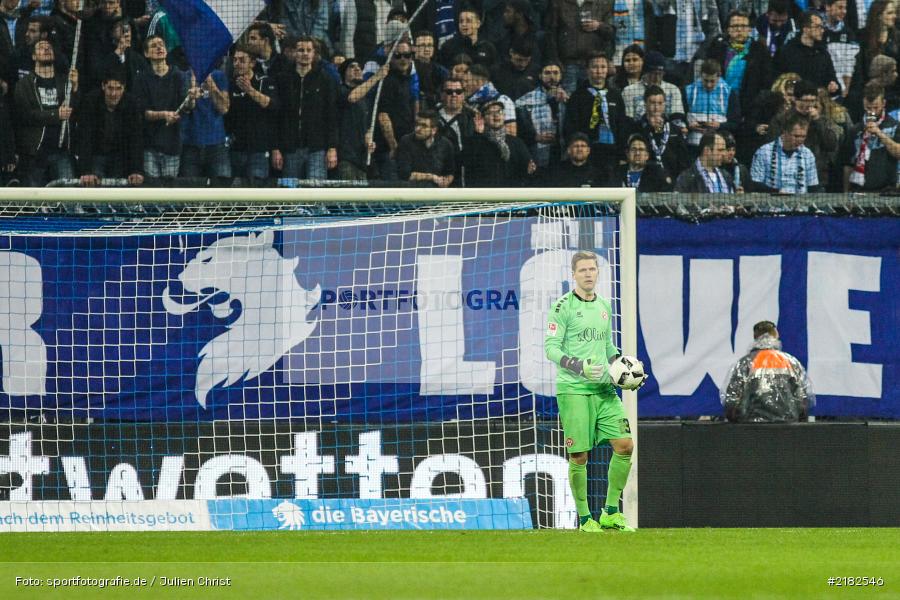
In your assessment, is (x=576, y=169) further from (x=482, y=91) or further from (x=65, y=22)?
(x=65, y=22)

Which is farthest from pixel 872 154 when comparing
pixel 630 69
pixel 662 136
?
pixel 630 69

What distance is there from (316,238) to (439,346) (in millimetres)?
1309

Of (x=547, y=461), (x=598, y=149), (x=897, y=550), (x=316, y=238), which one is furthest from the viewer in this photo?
(x=598, y=149)

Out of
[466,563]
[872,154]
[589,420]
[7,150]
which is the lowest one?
[466,563]

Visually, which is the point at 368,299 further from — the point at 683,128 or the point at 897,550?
the point at 897,550

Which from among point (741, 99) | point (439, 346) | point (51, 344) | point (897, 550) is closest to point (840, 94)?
point (741, 99)

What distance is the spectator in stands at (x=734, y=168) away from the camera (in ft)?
41.7

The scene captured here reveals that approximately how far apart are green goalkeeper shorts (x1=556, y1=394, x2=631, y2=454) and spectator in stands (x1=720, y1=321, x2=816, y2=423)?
1934mm

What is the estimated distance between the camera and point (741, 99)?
13.2 meters

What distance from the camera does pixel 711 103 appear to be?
43.0ft

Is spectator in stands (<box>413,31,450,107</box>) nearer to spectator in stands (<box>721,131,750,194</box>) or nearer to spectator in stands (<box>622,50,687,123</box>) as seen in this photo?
spectator in stands (<box>622,50,687,123</box>)

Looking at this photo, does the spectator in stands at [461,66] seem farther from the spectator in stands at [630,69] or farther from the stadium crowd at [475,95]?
the spectator in stands at [630,69]

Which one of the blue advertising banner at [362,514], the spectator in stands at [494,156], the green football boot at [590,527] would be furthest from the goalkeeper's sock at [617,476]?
the spectator in stands at [494,156]

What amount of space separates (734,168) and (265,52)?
4.56m
